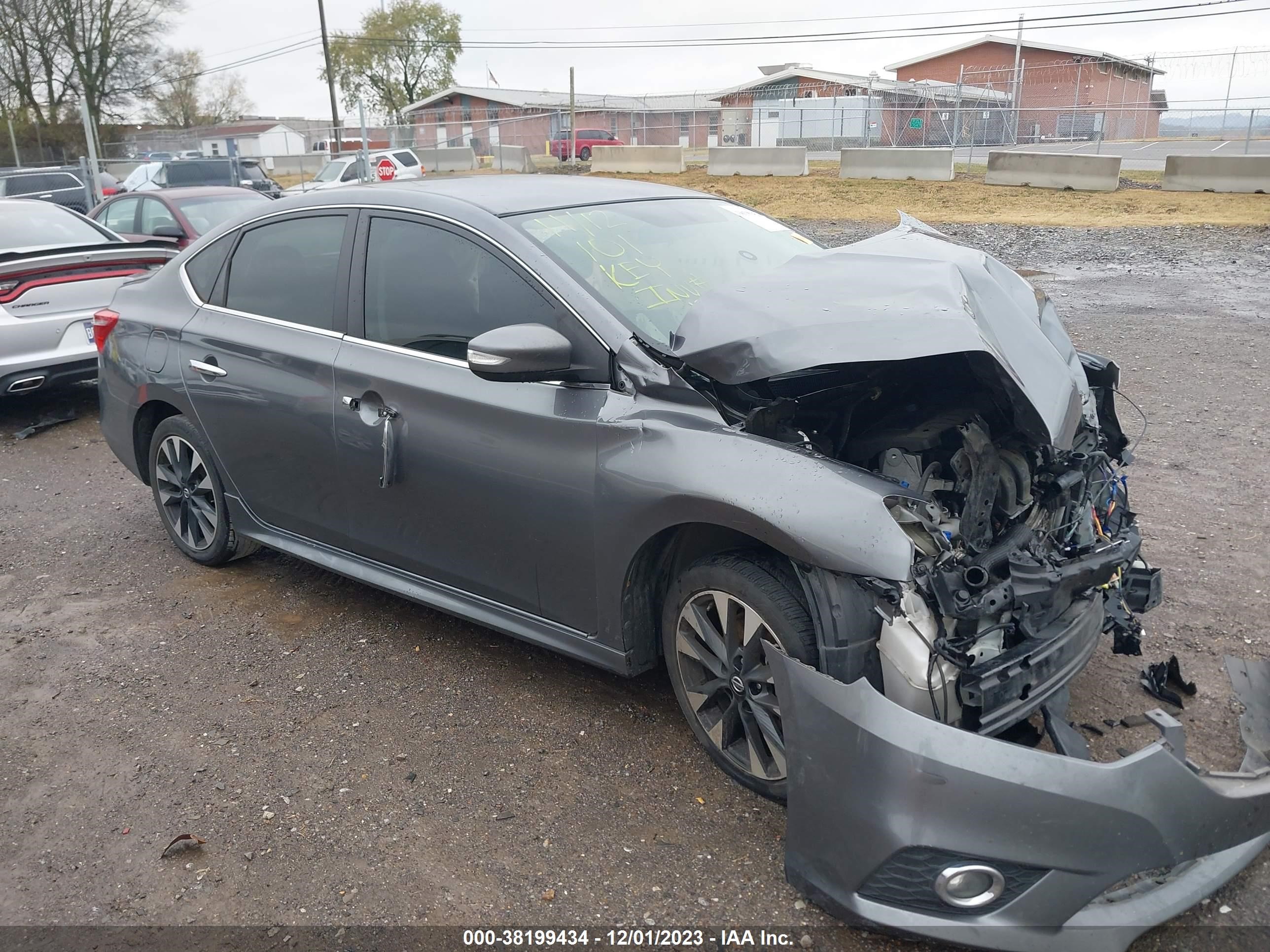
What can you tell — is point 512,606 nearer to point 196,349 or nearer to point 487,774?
point 487,774

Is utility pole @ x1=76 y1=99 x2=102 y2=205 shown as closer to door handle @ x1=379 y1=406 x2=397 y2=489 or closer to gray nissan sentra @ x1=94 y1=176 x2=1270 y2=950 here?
gray nissan sentra @ x1=94 y1=176 x2=1270 y2=950

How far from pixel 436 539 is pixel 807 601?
1511 mm

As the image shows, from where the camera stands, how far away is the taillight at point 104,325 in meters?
4.98

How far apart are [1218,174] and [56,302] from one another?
19.7m

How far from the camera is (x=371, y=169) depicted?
24.6m

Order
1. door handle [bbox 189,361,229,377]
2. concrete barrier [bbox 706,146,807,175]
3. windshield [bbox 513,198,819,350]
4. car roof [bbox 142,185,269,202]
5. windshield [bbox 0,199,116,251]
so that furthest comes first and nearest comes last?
concrete barrier [bbox 706,146,807,175]
car roof [bbox 142,185,269,202]
windshield [bbox 0,199,116,251]
door handle [bbox 189,361,229,377]
windshield [bbox 513,198,819,350]

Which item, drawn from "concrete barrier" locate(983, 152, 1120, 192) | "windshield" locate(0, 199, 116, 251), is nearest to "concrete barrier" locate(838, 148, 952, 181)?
"concrete barrier" locate(983, 152, 1120, 192)

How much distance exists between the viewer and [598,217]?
3.76 meters

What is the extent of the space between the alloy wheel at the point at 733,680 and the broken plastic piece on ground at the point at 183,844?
1.53m

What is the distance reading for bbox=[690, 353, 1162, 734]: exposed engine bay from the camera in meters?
2.60

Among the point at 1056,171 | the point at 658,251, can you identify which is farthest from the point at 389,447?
the point at 1056,171

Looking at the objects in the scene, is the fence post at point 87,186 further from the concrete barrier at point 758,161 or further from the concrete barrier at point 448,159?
the concrete barrier at point 448,159

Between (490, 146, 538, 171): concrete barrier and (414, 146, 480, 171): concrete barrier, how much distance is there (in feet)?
2.95

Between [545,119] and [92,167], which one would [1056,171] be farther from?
[545,119]
